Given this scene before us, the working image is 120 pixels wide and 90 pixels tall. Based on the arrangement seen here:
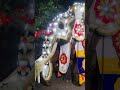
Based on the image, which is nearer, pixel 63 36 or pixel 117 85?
pixel 117 85

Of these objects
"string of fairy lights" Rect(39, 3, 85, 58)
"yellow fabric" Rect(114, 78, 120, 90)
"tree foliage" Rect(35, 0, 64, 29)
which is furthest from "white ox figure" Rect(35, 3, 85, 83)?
"yellow fabric" Rect(114, 78, 120, 90)

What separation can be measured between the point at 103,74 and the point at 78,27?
3073 mm

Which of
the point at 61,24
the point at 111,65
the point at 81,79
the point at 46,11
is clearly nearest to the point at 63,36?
the point at 61,24

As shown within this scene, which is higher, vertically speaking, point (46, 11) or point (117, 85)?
point (46, 11)

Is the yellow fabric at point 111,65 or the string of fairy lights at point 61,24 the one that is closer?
the yellow fabric at point 111,65

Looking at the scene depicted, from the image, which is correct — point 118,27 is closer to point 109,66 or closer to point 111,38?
point 111,38

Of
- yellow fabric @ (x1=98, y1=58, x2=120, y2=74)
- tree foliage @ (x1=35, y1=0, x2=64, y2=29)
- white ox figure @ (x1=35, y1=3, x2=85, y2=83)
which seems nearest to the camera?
yellow fabric @ (x1=98, y1=58, x2=120, y2=74)

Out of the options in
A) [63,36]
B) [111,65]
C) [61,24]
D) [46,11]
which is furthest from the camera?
[61,24]

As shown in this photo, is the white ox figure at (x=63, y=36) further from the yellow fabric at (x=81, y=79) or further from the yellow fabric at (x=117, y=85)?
the yellow fabric at (x=117, y=85)

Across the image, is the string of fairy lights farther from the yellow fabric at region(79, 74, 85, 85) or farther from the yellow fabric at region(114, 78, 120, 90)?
the yellow fabric at region(114, 78, 120, 90)

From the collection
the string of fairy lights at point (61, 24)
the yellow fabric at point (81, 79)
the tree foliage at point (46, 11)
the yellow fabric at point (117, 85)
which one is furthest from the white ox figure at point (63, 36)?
Answer: the yellow fabric at point (117, 85)

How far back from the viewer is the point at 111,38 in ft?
15.1

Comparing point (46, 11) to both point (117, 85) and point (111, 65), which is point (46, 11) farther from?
point (117, 85)

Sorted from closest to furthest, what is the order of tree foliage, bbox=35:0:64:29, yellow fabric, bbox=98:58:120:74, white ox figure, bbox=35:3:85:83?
yellow fabric, bbox=98:58:120:74
tree foliage, bbox=35:0:64:29
white ox figure, bbox=35:3:85:83
